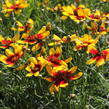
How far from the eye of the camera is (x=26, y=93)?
6.32ft

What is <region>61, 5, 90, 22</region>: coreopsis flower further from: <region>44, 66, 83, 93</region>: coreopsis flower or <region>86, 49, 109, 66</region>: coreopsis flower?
<region>44, 66, 83, 93</region>: coreopsis flower

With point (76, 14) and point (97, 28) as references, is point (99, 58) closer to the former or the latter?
point (97, 28)

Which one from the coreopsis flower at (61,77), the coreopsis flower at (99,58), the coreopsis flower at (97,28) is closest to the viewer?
the coreopsis flower at (61,77)

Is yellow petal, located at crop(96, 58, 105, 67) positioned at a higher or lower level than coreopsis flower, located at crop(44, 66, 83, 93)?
higher

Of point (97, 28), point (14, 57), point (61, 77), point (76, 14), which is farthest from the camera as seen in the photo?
point (76, 14)

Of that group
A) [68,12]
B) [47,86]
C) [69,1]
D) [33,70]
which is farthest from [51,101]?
[69,1]

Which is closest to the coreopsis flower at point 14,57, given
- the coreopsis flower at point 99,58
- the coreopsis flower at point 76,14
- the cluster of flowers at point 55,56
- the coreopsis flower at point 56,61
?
the cluster of flowers at point 55,56

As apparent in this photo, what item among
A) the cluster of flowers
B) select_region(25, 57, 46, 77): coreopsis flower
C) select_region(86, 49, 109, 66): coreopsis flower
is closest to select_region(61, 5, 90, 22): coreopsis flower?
the cluster of flowers

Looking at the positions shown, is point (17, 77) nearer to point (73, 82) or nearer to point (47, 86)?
point (47, 86)

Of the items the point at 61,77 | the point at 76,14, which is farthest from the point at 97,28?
the point at 61,77

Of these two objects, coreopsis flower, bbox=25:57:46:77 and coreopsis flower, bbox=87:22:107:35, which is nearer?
coreopsis flower, bbox=25:57:46:77

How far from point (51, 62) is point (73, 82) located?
0.24 metres

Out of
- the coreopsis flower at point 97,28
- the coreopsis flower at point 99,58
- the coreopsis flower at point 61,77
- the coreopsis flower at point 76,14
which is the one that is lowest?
the coreopsis flower at point 61,77

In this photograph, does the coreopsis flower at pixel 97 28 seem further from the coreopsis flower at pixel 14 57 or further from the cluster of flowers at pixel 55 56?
the coreopsis flower at pixel 14 57
